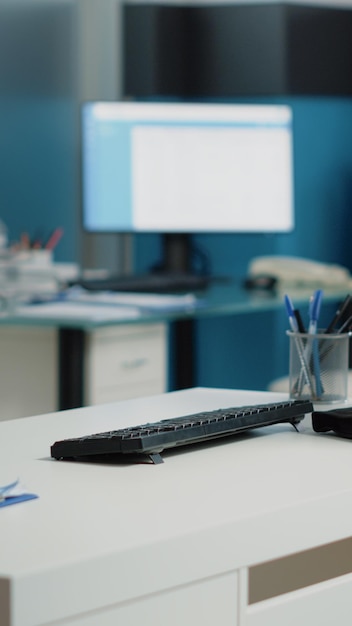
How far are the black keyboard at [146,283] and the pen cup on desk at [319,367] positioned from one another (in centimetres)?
158

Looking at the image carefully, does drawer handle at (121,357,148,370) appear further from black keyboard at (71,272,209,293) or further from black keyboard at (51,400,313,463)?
black keyboard at (51,400,313,463)

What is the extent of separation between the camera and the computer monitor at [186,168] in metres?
3.35

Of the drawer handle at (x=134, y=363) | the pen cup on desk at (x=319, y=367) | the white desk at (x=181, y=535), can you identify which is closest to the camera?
the white desk at (x=181, y=535)

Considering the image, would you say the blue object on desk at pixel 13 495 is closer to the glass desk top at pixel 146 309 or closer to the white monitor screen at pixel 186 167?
the glass desk top at pixel 146 309

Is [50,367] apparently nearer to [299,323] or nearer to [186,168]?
[186,168]

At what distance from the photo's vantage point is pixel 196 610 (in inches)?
34.5

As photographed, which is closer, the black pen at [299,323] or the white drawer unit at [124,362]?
the black pen at [299,323]

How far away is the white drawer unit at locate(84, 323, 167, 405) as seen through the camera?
2.60m

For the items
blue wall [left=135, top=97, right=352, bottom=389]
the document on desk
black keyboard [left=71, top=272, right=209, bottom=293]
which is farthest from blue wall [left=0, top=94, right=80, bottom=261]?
the document on desk

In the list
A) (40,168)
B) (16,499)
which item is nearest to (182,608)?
(16,499)

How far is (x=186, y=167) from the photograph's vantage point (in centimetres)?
339

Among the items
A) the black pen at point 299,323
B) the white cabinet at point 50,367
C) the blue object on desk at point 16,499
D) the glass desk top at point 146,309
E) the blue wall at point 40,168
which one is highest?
the blue wall at point 40,168

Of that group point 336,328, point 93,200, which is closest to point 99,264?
point 93,200

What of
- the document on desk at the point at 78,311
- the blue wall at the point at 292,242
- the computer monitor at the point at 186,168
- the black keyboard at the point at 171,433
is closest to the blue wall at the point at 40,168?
the blue wall at the point at 292,242
